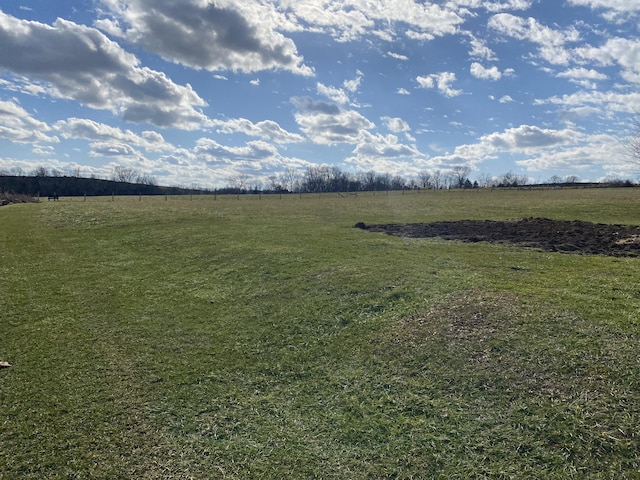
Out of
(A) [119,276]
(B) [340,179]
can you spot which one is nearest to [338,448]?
(A) [119,276]

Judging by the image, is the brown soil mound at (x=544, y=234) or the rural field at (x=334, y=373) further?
the brown soil mound at (x=544, y=234)

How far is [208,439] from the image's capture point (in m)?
5.43

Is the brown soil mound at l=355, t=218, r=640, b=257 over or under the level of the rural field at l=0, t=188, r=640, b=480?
over

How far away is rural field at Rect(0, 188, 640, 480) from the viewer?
4.91 meters

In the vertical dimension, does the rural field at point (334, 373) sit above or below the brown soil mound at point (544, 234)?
below

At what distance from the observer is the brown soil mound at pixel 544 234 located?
15586mm

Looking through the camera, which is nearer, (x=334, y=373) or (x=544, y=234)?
(x=334, y=373)

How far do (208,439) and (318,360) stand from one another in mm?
2593

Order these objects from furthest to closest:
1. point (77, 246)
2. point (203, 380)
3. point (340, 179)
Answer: point (340, 179), point (77, 246), point (203, 380)

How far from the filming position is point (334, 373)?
7.01 metres

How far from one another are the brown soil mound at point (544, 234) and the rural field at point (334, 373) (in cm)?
226

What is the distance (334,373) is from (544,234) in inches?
622

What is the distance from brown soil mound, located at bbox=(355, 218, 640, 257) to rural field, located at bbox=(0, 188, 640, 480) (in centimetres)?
226

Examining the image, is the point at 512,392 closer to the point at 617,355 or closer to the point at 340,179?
the point at 617,355
